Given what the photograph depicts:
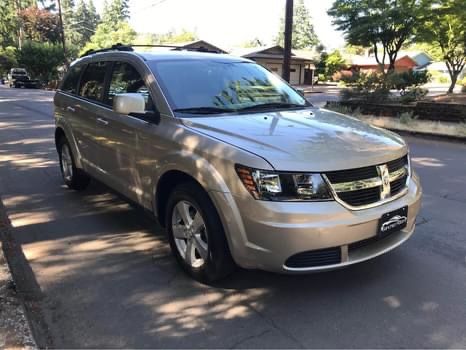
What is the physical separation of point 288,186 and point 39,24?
83031 mm

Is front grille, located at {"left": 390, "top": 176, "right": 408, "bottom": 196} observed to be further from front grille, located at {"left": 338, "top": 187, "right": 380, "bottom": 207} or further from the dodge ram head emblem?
front grille, located at {"left": 338, "top": 187, "right": 380, "bottom": 207}

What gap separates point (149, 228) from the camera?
5059 mm

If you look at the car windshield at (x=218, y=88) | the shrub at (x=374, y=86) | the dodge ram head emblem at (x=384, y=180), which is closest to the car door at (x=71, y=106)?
the car windshield at (x=218, y=88)

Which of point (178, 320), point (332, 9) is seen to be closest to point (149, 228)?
point (178, 320)

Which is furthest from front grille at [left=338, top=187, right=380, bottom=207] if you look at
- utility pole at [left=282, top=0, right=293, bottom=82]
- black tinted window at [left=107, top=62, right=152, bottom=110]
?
utility pole at [left=282, top=0, right=293, bottom=82]

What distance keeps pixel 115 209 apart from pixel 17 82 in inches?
1762

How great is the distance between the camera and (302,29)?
118 metres

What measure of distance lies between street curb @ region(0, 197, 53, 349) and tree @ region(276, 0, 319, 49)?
115 metres

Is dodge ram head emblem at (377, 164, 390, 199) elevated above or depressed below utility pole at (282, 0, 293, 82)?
below

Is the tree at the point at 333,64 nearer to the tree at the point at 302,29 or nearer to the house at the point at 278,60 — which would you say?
the house at the point at 278,60

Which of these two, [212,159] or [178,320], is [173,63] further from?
[178,320]

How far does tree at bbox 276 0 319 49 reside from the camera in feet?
378

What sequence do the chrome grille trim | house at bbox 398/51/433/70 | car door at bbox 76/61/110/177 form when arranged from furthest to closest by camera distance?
1. house at bbox 398/51/433/70
2. car door at bbox 76/61/110/177
3. the chrome grille trim

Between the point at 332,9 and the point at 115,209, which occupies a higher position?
the point at 332,9
